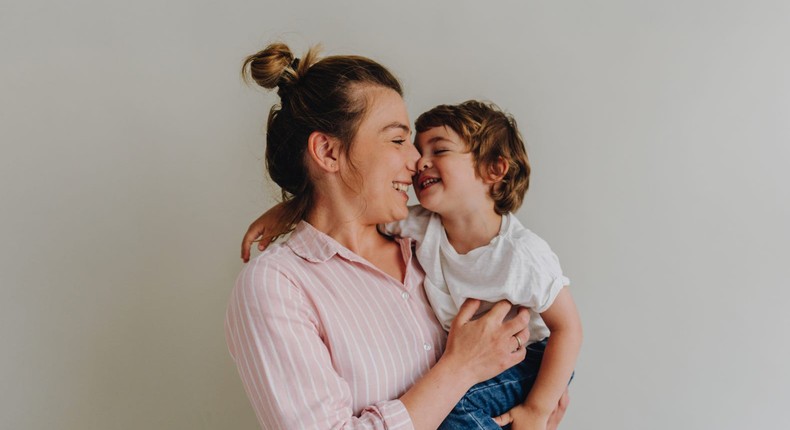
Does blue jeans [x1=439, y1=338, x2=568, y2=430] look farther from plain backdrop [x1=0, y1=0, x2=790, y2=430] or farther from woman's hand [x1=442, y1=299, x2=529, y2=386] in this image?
plain backdrop [x1=0, y1=0, x2=790, y2=430]

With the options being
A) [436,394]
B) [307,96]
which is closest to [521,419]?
[436,394]

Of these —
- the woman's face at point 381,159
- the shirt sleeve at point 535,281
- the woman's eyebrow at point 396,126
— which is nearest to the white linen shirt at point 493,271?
the shirt sleeve at point 535,281

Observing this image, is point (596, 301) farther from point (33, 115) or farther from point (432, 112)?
point (33, 115)

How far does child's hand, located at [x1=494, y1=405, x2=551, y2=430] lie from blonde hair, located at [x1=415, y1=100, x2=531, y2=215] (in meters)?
0.48

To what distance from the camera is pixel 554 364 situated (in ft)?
4.91

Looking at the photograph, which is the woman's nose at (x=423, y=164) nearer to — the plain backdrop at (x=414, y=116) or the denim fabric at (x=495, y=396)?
the plain backdrop at (x=414, y=116)

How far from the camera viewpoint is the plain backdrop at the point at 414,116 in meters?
1.83

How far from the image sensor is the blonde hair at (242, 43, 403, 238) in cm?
151

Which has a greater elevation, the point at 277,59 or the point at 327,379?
the point at 277,59

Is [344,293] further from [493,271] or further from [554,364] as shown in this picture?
[554,364]

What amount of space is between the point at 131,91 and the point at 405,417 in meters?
1.31

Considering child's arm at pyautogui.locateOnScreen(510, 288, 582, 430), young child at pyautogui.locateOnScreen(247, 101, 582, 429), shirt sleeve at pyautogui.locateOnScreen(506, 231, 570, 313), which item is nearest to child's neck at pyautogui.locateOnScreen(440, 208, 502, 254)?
young child at pyautogui.locateOnScreen(247, 101, 582, 429)

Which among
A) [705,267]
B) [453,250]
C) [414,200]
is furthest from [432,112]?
[705,267]

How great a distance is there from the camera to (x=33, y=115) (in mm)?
1971
